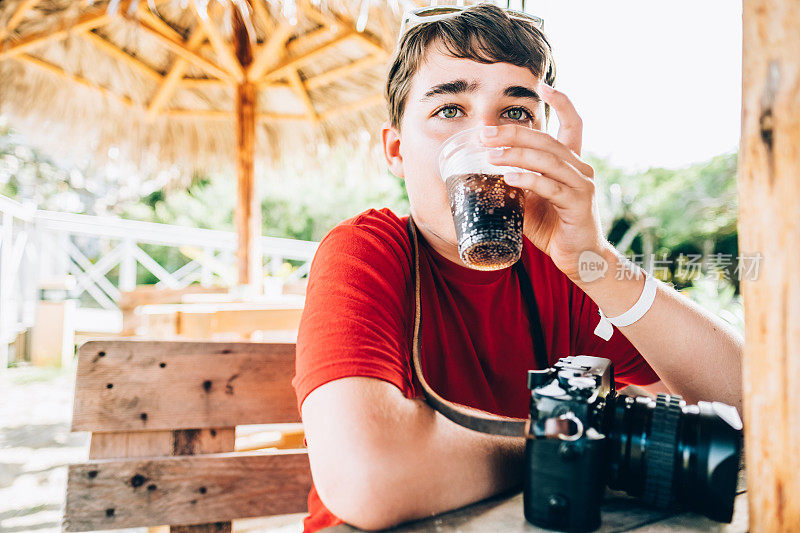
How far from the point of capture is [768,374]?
1.96ft

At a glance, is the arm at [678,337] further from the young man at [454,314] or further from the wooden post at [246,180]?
the wooden post at [246,180]

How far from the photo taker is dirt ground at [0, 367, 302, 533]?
2643 millimetres

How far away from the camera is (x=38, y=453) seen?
11.5 ft

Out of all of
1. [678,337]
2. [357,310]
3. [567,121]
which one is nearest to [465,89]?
[567,121]

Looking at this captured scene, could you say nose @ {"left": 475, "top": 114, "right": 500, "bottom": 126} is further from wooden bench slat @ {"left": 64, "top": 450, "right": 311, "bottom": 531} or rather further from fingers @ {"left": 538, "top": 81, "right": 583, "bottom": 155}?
wooden bench slat @ {"left": 64, "top": 450, "right": 311, "bottom": 531}

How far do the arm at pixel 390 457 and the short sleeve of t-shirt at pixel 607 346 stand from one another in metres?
0.67

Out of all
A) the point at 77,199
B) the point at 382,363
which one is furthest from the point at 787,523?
the point at 77,199

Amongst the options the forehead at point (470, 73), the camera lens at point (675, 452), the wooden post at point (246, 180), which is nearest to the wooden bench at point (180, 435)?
the forehead at point (470, 73)

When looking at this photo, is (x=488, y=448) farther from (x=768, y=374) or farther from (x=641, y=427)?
(x=768, y=374)

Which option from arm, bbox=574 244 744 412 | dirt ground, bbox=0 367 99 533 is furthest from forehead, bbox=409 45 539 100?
dirt ground, bbox=0 367 99 533

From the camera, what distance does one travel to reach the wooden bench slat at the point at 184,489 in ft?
4.39

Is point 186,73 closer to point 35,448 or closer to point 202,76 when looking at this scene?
point 202,76

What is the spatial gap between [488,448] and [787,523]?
45 cm

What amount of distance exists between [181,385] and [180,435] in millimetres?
137
